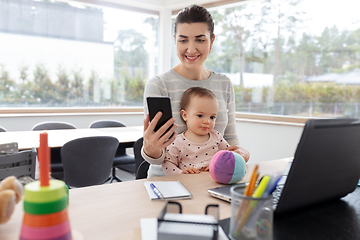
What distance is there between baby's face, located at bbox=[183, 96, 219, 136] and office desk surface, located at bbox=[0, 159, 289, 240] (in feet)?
1.01

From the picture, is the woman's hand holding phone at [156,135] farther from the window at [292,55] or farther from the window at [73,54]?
the window at [73,54]

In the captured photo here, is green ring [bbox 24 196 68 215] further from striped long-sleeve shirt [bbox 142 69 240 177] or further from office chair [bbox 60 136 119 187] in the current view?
office chair [bbox 60 136 119 187]

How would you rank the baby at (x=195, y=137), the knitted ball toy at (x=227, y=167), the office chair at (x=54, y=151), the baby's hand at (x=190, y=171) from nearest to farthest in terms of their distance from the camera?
the knitted ball toy at (x=227, y=167)
the baby's hand at (x=190, y=171)
the baby at (x=195, y=137)
the office chair at (x=54, y=151)

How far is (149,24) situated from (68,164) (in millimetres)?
3690

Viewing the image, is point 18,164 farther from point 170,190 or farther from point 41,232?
point 41,232

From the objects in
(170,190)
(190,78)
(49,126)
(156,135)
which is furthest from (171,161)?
(49,126)

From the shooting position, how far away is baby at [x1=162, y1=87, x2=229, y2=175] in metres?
1.38

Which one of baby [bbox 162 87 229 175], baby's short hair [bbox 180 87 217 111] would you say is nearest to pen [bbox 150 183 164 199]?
baby [bbox 162 87 229 175]

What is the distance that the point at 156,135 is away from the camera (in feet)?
3.80

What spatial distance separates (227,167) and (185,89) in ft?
1.90

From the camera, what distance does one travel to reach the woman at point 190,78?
1.40 meters

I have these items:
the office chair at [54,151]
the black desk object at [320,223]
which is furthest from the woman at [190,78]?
the office chair at [54,151]

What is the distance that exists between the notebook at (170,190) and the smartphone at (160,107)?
225mm

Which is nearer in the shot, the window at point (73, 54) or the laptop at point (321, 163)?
the laptop at point (321, 163)
